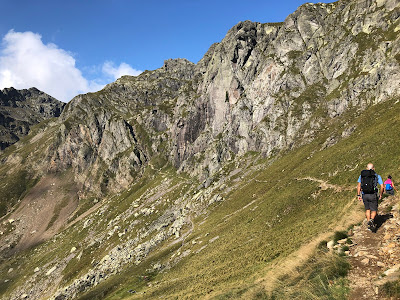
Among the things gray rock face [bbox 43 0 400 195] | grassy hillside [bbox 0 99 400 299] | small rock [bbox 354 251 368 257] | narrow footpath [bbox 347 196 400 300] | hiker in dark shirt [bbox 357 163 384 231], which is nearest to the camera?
narrow footpath [bbox 347 196 400 300]

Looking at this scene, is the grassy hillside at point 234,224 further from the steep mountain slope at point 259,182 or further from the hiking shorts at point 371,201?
the hiking shorts at point 371,201

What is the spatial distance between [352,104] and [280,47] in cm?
8816

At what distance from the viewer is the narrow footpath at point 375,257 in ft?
35.1

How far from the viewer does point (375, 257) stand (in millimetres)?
12961

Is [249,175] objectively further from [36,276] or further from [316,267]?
[36,276]

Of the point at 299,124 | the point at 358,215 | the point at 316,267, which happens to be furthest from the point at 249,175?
the point at 316,267

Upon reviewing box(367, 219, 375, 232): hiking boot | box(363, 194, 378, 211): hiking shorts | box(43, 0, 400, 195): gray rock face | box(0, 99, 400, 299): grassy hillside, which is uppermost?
box(43, 0, 400, 195): gray rock face

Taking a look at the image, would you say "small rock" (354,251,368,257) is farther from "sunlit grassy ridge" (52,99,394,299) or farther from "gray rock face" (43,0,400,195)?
"gray rock face" (43,0,400,195)

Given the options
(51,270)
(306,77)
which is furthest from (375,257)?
(51,270)

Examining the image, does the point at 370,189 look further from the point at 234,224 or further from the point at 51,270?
the point at 51,270

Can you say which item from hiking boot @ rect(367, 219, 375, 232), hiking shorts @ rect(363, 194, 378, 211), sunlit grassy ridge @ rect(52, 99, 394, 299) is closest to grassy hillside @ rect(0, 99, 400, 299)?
sunlit grassy ridge @ rect(52, 99, 394, 299)

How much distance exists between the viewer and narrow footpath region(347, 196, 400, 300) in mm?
10688

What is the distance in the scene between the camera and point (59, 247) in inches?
6585

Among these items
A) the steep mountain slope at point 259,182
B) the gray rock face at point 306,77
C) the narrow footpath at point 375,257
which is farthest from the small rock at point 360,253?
the gray rock face at point 306,77
